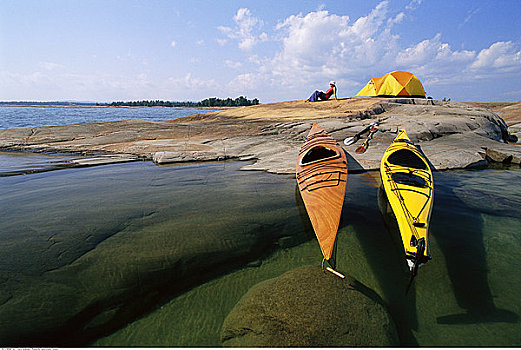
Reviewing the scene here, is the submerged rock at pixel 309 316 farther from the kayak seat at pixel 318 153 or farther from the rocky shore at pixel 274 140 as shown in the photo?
the rocky shore at pixel 274 140

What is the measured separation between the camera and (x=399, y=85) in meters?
15.2

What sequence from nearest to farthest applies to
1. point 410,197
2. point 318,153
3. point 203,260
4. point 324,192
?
point 203,260
point 410,197
point 324,192
point 318,153

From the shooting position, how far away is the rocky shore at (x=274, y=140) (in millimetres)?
7121

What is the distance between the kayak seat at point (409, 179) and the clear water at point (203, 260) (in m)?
0.68

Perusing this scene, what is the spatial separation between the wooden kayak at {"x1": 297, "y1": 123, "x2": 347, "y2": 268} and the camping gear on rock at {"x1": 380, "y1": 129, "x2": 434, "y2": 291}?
69 centimetres

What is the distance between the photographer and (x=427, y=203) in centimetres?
323

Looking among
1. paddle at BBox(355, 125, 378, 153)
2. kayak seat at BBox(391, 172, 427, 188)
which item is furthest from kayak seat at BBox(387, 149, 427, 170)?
paddle at BBox(355, 125, 378, 153)

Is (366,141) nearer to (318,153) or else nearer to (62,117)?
(318,153)

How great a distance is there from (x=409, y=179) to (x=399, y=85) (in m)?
13.9

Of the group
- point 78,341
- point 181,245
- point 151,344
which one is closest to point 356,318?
point 151,344

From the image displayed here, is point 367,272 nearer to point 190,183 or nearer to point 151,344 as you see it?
point 151,344

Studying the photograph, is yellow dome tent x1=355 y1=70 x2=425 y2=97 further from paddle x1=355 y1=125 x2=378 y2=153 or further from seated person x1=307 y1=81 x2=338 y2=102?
paddle x1=355 y1=125 x2=378 y2=153

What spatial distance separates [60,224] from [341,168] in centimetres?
413

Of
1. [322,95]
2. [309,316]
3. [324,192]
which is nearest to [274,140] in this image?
[324,192]
